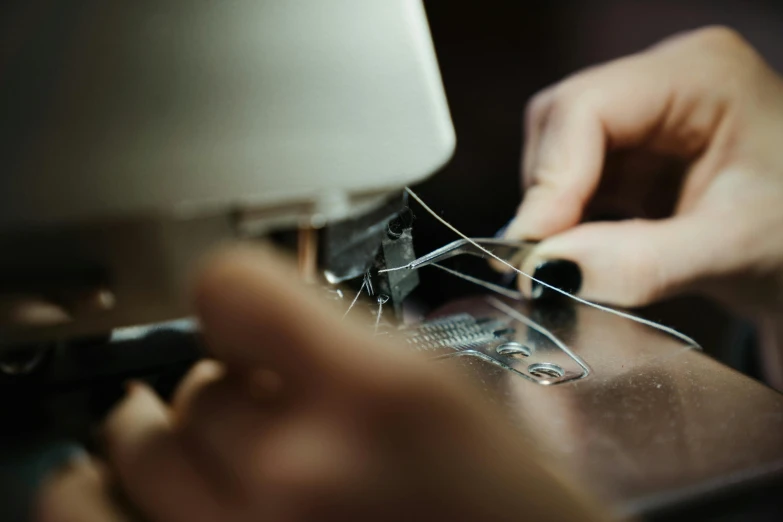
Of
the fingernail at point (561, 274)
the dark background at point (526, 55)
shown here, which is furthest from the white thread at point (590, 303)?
the dark background at point (526, 55)

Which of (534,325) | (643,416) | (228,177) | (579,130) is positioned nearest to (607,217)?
(579,130)

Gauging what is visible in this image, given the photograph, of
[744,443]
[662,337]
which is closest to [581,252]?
[662,337]

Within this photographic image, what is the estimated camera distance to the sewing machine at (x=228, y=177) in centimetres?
29

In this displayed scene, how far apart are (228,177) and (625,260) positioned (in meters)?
0.45

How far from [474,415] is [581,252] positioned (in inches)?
14.7

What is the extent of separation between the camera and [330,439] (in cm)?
24

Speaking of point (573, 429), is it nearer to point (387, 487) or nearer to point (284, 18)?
point (387, 487)

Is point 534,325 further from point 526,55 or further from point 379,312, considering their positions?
point 526,55

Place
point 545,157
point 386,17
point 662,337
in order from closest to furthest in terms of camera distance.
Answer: point 386,17, point 662,337, point 545,157

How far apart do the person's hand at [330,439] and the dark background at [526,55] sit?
18.7 inches

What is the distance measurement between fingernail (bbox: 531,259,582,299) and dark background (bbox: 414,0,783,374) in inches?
5.6

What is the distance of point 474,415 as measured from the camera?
25 centimetres

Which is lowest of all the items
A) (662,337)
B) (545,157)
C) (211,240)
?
(662,337)

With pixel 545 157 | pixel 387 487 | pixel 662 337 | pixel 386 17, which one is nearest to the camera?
pixel 387 487
